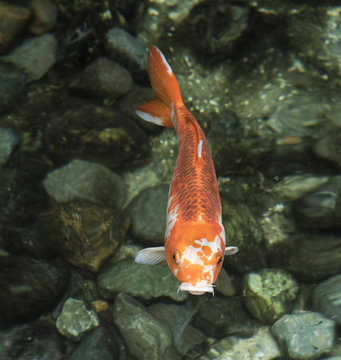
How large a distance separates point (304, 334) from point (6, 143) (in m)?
4.18

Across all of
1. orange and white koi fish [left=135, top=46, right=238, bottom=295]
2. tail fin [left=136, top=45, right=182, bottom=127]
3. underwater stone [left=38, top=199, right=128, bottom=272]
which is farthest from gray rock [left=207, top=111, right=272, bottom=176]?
underwater stone [left=38, top=199, right=128, bottom=272]

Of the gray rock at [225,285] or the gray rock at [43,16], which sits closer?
the gray rock at [225,285]

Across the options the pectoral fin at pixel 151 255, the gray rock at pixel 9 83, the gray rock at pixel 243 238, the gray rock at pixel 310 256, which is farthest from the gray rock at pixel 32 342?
the gray rock at pixel 9 83

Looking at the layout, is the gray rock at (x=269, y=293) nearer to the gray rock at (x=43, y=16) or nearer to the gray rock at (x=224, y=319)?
the gray rock at (x=224, y=319)

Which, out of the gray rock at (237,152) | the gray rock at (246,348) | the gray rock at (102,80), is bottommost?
the gray rock at (246,348)

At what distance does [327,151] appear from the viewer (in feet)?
13.8

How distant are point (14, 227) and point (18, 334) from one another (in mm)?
1176

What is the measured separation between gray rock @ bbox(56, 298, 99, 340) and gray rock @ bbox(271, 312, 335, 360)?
6.25 feet

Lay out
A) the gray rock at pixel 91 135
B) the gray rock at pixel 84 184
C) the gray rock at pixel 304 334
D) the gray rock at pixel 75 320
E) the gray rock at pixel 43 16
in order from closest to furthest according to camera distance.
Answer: the gray rock at pixel 304 334, the gray rock at pixel 75 320, the gray rock at pixel 84 184, the gray rock at pixel 91 135, the gray rock at pixel 43 16

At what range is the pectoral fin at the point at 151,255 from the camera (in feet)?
9.32

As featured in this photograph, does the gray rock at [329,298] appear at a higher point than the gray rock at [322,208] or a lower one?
lower

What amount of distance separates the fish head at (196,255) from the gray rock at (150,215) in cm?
133

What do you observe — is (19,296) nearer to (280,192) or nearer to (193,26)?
Answer: (280,192)

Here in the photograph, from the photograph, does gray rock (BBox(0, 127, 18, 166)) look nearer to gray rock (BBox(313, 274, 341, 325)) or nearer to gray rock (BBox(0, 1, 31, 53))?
gray rock (BBox(0, 1, 31, 53))
